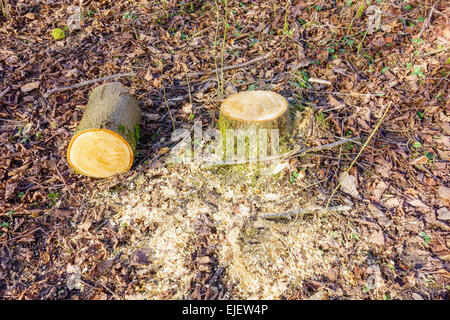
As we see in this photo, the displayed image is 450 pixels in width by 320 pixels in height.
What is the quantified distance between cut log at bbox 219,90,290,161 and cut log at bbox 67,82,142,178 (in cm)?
99

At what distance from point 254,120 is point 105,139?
57.1 inches

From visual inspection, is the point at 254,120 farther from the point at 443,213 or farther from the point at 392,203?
the point at 443,213

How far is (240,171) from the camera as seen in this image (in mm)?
3166

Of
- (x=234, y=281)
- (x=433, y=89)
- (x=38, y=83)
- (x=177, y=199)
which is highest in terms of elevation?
(x=38, y=83)

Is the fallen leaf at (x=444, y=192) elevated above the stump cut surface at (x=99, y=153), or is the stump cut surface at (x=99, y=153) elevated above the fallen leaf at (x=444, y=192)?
the stump cut surface at (x=99, y=153)

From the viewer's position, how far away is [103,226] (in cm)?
294

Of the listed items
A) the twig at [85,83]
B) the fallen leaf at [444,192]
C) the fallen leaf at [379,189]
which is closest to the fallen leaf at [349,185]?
the fallen leaf at [379,189]

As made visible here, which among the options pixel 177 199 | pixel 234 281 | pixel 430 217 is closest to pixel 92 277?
pixel 177 199

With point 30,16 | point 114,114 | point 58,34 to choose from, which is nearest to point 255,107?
point 114,114

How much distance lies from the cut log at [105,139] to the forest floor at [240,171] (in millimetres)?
183

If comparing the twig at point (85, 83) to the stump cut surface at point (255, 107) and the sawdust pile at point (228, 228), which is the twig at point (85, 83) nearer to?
the sawdust pile at point (228, 228)

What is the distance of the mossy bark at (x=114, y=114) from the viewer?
9.99 ft

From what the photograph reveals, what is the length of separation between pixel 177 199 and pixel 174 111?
128 centimetres

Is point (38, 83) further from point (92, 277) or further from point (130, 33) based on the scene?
point (92, 277)
